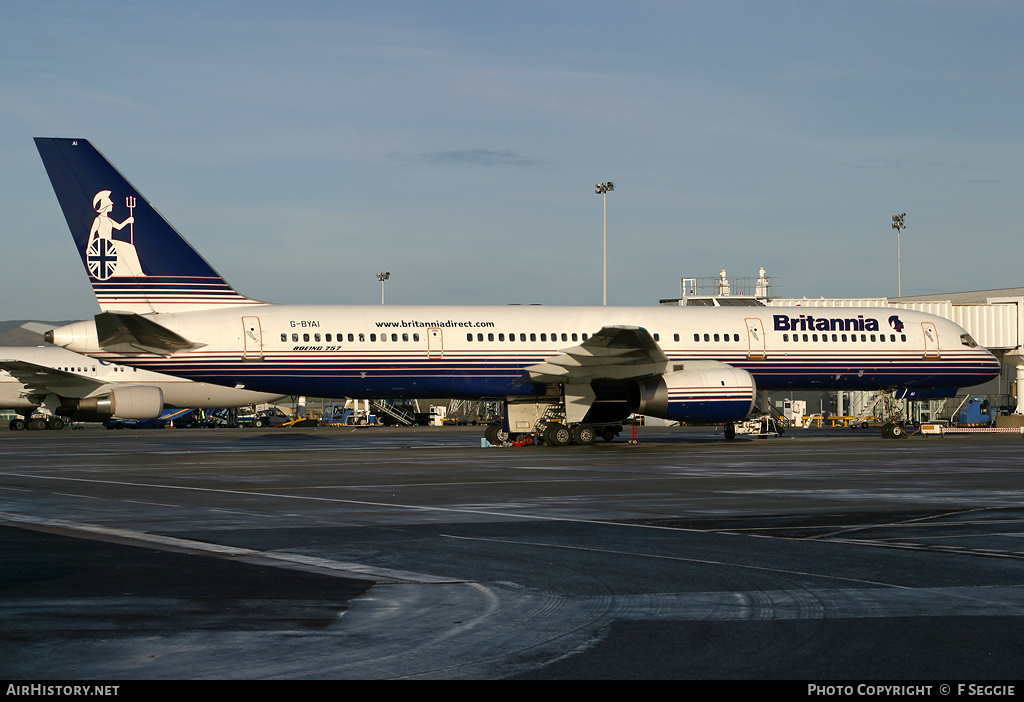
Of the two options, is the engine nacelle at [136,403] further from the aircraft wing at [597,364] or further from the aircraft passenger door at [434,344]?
the aircraft wing at [597,364]

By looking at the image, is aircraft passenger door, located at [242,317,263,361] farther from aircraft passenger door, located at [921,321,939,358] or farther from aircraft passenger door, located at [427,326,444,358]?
aircraft passenger door, located at [921,321,939,358]

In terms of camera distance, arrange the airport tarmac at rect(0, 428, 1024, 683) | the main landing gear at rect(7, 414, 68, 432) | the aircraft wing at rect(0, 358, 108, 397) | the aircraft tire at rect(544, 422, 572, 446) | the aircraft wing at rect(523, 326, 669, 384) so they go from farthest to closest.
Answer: the main landing gear at rect(7, 414, 68, 432) < the aircraft wing at rect(0, 358, 108, 397) < the aircraft tire at rect(544, 422, 572, 446) < the aircraft wing at rect(523, 326, 669, 384) < the airport tarmac at rect(0, 428, 1024, 683)

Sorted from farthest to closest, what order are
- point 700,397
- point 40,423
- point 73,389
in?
point 40,423
point 73,389
point 700,397

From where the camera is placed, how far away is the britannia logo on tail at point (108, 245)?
105ft

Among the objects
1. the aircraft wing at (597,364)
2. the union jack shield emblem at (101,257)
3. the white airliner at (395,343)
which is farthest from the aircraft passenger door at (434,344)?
the union jack shield emblem at (101,257)

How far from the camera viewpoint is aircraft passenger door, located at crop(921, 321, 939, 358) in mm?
38031

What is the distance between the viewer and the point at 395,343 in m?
33.1

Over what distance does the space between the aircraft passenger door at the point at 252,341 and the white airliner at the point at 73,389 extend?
63.1ft

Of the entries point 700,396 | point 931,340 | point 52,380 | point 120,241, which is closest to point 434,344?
point 700,396

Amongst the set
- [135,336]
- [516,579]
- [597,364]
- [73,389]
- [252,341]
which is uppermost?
[135,336]

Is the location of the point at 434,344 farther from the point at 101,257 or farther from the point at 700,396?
→ the point at 101,257

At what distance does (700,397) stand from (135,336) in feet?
55.3

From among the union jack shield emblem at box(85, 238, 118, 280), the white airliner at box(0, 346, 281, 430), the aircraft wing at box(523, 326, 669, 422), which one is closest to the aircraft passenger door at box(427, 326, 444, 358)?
the aircraft wing at box(523, 326, 669, 422)

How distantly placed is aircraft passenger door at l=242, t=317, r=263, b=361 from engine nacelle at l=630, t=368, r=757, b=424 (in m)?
11.8
